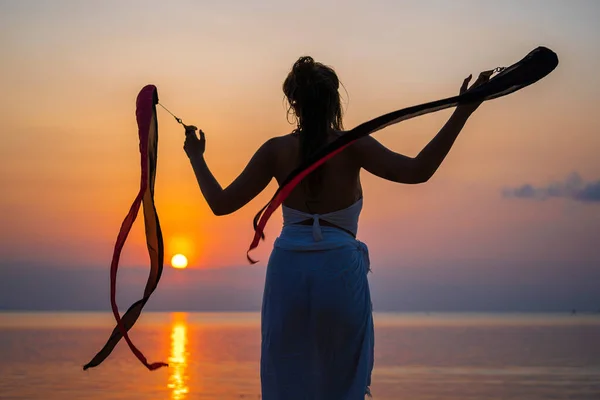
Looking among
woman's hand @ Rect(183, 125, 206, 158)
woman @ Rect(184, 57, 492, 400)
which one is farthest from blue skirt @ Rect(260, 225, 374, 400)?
woman's hand @ Rect(183, 125, 206, 158)

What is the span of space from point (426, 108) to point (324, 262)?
0.75m

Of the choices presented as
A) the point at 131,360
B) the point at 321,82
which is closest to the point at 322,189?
the point at 321,82

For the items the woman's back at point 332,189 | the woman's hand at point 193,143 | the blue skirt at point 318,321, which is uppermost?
the woman's hand at point 193,143

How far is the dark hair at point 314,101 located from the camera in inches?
151

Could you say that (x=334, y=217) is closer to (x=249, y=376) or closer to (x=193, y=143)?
(x=193, y=143)

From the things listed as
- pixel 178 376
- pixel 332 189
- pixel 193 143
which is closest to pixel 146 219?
pixel 193 143

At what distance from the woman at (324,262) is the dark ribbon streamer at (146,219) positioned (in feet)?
2.65

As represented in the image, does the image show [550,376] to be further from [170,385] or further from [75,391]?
[75,391]

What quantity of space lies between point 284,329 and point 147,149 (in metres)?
1.17

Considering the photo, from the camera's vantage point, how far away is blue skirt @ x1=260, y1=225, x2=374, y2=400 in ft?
12.1

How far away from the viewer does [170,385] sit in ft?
50.0

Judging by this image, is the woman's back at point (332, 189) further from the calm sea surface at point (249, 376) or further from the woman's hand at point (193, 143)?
the calm sea surface at point (249, 376)

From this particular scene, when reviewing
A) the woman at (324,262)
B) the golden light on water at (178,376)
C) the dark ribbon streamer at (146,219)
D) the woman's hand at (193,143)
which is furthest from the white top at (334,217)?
the golden light on water at (178,376)

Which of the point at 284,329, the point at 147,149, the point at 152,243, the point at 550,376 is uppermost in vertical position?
the point at 147,149
